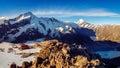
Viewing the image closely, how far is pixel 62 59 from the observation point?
107 meters

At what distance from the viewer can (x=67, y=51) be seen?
11300 cm

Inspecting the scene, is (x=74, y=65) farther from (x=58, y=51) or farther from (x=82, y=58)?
(x=58, y=51)

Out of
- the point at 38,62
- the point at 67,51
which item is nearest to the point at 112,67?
the point at 67,51

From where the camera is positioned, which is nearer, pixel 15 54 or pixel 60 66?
pixel 60 66

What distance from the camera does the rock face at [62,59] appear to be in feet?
335

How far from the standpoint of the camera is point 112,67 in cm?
13775

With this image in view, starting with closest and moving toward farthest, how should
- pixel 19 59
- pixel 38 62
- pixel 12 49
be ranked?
pixel 38 62
pixel 19 59
pixel 12 49

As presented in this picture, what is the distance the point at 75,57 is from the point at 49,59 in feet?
31.4

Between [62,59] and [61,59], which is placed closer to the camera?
[61,59]

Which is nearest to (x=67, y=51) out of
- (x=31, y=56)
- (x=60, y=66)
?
(x=60, y=66)

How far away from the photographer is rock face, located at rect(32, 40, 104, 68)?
335 ft

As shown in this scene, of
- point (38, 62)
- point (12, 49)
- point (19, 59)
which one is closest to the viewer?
point (38, 62)

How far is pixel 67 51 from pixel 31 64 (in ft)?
44.2

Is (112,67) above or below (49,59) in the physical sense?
below
